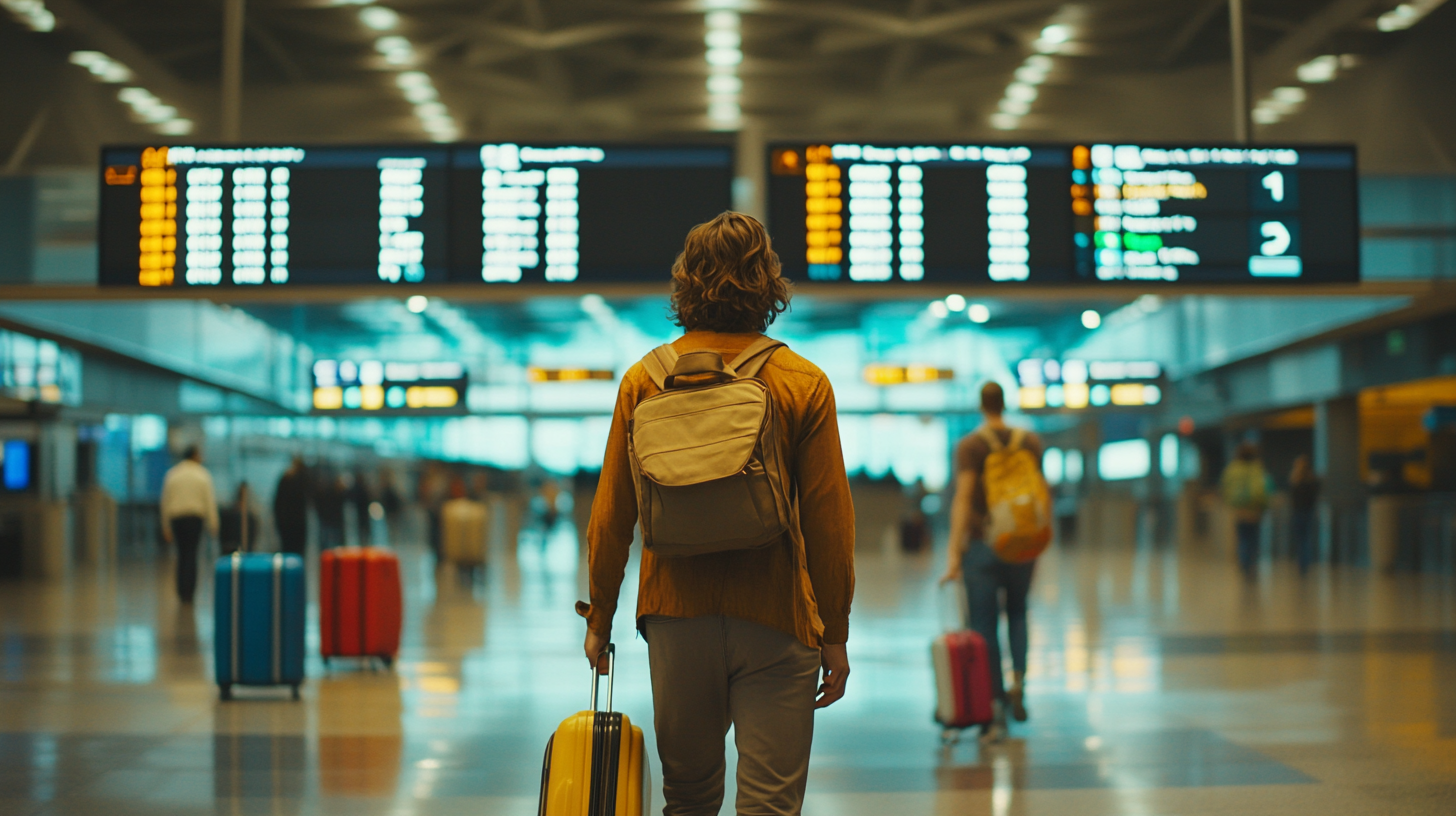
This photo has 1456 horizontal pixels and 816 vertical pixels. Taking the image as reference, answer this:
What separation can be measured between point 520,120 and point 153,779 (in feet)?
27.6

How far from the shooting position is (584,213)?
22.3 ft

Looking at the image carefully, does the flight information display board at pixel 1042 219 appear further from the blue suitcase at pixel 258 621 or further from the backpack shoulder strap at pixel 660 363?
the backpack shoulder strap at pixel 660 363

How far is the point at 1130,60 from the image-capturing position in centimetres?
1086

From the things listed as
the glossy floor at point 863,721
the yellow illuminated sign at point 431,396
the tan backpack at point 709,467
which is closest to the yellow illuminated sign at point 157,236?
the glossy floor at point 863,721

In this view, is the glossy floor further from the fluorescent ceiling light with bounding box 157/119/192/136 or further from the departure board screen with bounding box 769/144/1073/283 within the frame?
the fluorescent ceiling light with bounding box 157/119/192/136

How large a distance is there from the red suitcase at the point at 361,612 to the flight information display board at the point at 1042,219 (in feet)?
11.3

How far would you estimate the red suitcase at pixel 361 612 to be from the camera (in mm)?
8070

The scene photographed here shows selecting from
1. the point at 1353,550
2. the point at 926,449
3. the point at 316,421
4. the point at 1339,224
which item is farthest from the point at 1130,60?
the point at 316,421

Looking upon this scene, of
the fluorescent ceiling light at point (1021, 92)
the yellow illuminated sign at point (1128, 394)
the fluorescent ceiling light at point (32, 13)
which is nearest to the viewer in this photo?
the fluorescent ceiling light at point (32, 13)

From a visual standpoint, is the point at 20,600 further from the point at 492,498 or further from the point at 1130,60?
the point at 492,498

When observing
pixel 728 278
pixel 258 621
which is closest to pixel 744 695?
pixel 728 278

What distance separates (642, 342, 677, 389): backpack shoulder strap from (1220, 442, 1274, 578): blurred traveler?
53.2 ft

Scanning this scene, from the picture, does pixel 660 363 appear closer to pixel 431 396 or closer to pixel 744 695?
pixel 744 695

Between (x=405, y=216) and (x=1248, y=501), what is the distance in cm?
1401
